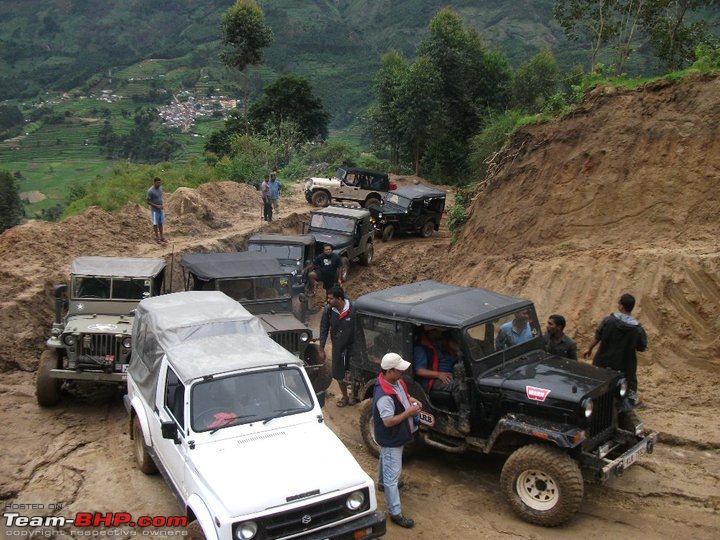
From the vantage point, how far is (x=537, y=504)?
632 cm

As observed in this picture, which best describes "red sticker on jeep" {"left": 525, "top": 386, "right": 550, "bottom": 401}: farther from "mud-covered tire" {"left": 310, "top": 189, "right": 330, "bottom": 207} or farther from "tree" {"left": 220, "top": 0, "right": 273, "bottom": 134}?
"tree" {"left": 220, "top": 0, "right": 273, "bottom": 134}

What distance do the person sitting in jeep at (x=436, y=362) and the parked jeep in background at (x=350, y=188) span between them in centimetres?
1578

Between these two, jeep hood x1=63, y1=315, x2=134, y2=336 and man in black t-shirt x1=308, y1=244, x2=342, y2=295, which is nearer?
jeep hood x1=63, y1=315, x2=134, y2=336

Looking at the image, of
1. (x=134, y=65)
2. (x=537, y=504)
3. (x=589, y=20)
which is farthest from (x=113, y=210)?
(x=134, y=65)

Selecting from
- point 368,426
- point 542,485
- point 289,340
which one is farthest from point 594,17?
point 542,485

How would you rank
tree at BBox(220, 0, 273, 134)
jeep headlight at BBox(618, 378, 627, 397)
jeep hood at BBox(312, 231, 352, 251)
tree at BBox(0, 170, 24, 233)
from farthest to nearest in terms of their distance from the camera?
tree at BBox(220, 0, 273, 134)
tree at BBox(0, 170, 24, 233)
jeep hood at BBox(312, 231, 352, 251)
jeep headlight at BBox(618, 378, 627, 397)

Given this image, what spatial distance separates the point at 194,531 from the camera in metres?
5.32

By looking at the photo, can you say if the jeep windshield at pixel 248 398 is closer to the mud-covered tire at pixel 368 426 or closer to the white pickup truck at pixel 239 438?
the white pickup truck at pixel 239 438

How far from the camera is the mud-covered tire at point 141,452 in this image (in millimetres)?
7293

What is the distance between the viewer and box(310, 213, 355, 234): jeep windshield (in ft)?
56.6

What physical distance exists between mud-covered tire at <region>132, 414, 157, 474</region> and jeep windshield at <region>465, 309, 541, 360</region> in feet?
11.8

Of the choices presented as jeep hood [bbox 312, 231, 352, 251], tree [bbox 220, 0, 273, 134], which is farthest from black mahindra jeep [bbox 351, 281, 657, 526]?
tree [bbox 220, 0, 273, 134]

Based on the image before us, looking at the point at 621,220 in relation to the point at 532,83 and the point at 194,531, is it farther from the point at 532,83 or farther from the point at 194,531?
the point at 532,83

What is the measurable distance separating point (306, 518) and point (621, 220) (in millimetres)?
8793
